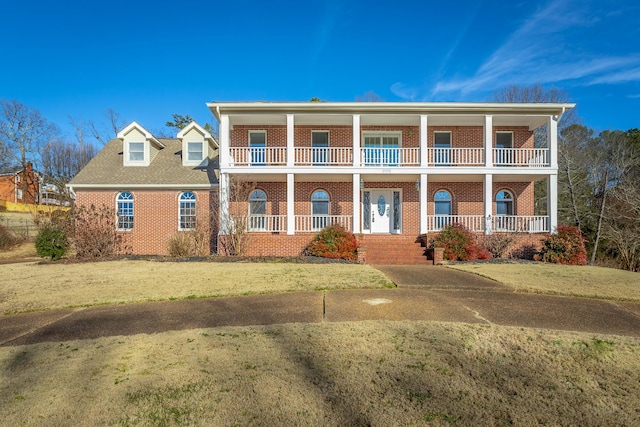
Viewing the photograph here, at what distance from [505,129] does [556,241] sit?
21.2 ft

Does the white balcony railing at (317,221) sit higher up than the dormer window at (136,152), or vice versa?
the dormer window at (136,152)

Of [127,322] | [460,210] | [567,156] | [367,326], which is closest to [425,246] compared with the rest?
[460,210]

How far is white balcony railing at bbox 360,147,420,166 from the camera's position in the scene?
16250 millimetres

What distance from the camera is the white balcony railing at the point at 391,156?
640 inches

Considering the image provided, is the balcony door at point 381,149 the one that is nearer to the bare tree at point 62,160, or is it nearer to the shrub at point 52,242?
the shrub at point 52,242

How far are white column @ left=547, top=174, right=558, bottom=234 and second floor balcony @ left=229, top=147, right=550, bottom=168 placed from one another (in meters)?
0.91

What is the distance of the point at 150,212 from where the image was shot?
16.9m

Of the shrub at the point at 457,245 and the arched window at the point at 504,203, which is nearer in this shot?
the shrub at the point at 457,245

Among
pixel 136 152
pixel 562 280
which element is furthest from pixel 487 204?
pixel 136 152

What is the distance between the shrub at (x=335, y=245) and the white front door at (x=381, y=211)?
4079 millimetres

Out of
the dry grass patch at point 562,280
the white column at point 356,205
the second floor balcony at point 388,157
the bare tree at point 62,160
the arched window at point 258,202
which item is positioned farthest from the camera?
the bare tree at point 62,160

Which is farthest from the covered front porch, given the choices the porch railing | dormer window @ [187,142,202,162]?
dormer window @ [187,142,202,162]

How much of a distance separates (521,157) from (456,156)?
2946mm

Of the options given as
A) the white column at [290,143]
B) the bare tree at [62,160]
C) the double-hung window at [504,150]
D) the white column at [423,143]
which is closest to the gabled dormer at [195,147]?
the white column at [290,143]
